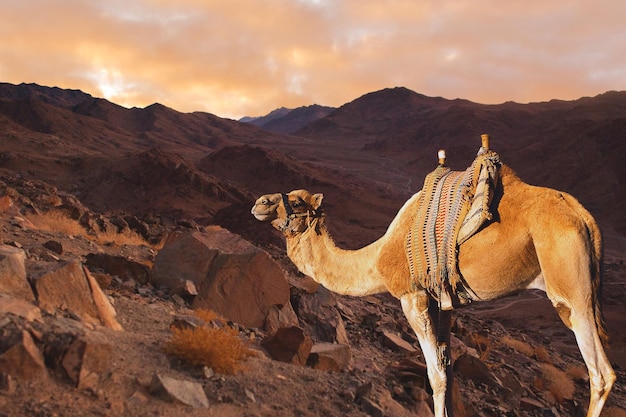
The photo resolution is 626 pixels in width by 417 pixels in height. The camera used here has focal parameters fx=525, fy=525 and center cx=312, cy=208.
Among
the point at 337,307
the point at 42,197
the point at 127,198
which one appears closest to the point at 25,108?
the point at 127,198

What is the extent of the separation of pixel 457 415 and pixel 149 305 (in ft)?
15.2

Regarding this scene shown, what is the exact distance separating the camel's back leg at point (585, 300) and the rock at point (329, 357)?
11.9 ft

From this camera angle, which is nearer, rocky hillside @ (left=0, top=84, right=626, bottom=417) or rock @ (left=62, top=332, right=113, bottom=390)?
rock @ (left=62, top=332, right=113, bottom=390)

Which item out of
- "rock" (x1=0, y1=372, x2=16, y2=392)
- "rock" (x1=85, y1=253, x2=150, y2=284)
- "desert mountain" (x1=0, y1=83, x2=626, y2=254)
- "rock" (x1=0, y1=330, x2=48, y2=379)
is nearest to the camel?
"rock" (x1=0, y1=330, x2=48, y2=379)

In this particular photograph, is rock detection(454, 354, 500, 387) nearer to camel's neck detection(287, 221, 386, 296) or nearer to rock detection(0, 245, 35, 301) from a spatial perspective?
camel's neck detection(287, 221, 386, 296)

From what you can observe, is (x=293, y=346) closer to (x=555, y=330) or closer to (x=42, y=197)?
(x=555, y=330)

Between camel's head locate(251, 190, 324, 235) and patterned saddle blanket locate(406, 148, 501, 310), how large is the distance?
117cm

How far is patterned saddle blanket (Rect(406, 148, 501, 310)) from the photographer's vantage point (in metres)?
4.57

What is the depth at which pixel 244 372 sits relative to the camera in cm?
584

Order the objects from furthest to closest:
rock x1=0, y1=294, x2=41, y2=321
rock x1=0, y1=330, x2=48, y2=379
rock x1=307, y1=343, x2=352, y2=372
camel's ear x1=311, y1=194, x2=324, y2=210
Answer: rock x1=307, y1=343, x2=352, y2=372 < camel's ear x1=311, y1=194, x2=324, y2=210 < rock x1=0, y1=294, x2=41, y2=321 < rock x1=0, y1=330, x2=48, y2=379

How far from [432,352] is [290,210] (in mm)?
2033

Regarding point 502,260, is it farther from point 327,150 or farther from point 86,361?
point 327,150

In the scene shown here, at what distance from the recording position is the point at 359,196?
45.9m

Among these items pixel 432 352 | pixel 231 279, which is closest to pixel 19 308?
pixel 432 352
